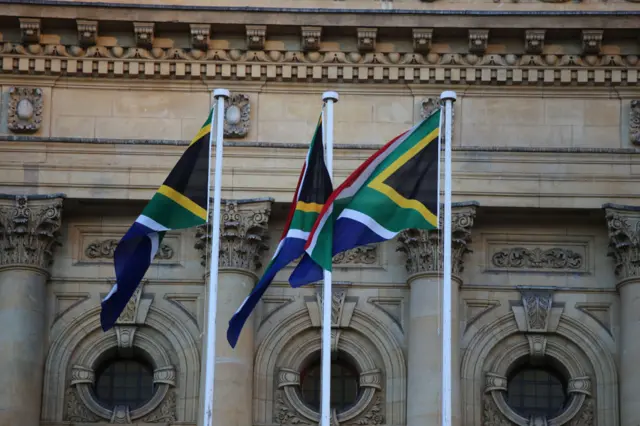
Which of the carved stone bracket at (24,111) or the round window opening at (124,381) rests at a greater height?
the carved stone bracket at (24,111)

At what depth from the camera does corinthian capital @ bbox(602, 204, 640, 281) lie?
40.2m

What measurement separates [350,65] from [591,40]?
4.73 meters

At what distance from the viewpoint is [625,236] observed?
40.3 metres

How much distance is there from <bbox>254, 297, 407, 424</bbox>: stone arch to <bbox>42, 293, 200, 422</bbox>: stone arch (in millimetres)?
1315

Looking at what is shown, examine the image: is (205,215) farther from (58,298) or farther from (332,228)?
(58,298)

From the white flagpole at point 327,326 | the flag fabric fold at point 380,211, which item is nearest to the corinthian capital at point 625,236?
the flag fabric fold at point 380,211

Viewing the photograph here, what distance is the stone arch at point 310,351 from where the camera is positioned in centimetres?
4022

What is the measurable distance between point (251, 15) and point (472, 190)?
18.0 feet

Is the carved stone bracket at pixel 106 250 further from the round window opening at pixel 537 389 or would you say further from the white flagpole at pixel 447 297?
the white flagpole at pixel 447 297

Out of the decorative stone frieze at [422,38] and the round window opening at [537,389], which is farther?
the round window opening at [537,389]

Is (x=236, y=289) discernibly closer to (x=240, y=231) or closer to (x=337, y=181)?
(x=240, y=231)

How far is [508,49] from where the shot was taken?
41.2 m

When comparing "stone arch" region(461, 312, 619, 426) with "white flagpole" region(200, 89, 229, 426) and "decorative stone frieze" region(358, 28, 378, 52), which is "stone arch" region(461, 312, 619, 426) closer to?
"decorative stone frieze" region(358, 28, 378, 52)

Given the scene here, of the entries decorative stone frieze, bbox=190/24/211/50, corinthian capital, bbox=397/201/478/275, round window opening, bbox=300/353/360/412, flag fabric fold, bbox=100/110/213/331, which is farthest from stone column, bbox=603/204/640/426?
flag fabric fold, bbox=100/110/213/331
